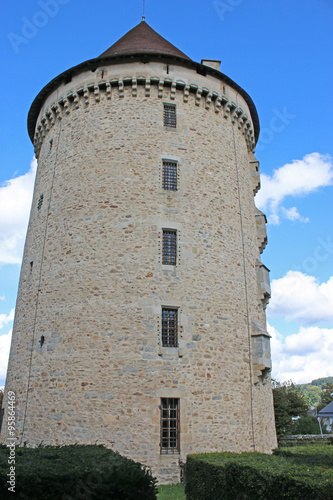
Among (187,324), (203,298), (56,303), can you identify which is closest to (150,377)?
(187,324)

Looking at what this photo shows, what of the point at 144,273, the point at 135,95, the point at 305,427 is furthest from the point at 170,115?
the point at 305,427

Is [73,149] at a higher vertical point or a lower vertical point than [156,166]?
higher

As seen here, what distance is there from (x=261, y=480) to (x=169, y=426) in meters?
6.11

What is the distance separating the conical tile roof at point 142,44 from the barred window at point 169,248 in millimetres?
7629

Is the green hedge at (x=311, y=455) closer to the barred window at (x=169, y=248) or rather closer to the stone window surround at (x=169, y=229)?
the stone window surround at (x=169, y=229)

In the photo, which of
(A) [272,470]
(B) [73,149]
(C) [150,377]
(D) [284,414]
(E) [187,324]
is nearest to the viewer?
(A) [272,470]

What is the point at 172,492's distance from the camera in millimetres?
10797

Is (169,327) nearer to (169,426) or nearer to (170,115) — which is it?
(169,426)

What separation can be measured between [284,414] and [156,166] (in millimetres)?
20789

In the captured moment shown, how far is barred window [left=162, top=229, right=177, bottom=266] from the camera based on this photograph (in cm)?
1416

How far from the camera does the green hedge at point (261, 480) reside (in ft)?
18.8

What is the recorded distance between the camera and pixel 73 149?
53.4 feet

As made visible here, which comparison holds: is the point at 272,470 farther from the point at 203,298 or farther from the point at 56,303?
the point at 56,303

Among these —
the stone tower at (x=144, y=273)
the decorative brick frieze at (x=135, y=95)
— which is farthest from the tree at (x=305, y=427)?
the decorative brick frieze at (x=135, y=95)
